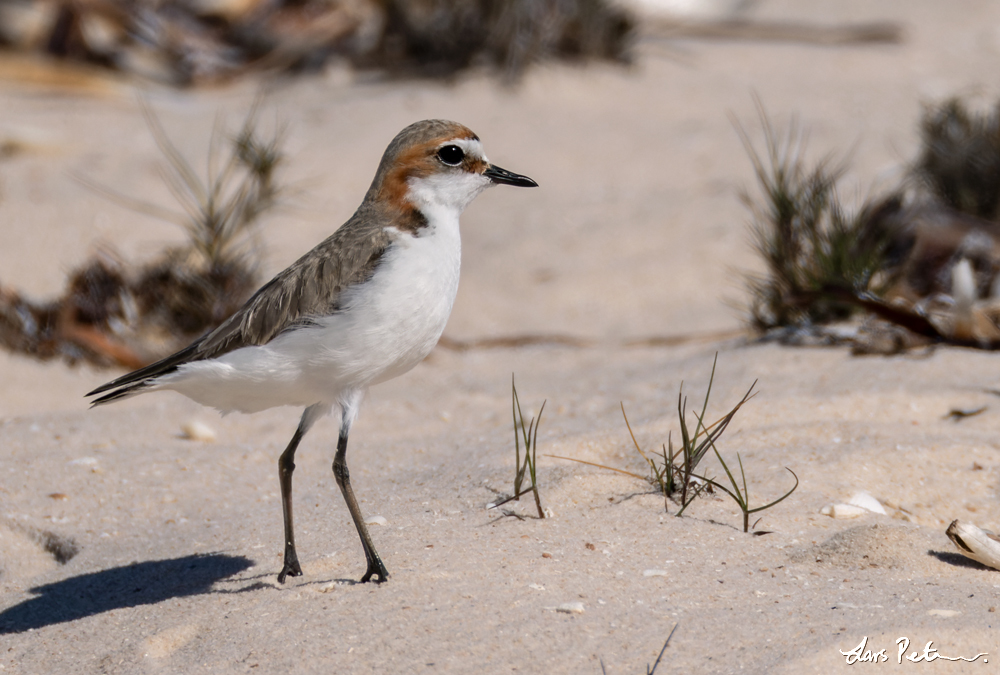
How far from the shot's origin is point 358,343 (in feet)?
9.02

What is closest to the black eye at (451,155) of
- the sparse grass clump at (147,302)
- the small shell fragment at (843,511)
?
the small shell fragment at (843,511)

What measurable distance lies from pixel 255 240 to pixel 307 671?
11.9ft

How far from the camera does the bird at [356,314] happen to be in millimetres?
2768

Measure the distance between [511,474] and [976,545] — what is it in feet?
4.75

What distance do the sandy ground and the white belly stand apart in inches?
22.2

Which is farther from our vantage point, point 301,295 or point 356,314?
point 301,295

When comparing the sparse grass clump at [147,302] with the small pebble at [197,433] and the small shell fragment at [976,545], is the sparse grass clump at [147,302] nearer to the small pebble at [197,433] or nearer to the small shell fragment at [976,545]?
the small pebble at [197,433]

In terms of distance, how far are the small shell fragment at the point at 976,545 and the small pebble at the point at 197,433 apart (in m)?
2.94

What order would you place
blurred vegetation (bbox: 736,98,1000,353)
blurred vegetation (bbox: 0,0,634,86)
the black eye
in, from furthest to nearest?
blurred vegetation (bbox: 0,0,634,86), blurred vegetation (bbox: 736,98,1000,353), the black eye

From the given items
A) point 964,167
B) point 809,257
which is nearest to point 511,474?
point 809,257

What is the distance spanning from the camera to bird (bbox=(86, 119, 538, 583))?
9.08ft

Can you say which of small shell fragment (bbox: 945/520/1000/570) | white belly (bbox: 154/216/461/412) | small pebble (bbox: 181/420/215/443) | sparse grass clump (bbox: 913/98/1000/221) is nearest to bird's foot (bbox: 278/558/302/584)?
white belly (bbox: 154/216/461/412)

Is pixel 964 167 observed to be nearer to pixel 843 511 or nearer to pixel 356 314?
Answer: pixel 843 511

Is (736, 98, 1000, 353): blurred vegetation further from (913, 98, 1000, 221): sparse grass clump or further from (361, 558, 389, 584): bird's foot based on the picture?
(361, 558, 389, 584): bird's foot
